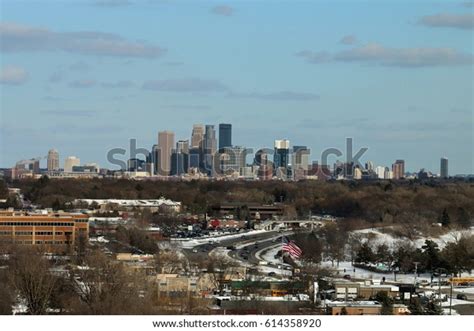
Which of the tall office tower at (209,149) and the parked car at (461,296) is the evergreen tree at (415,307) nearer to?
the parked car at (461,296)

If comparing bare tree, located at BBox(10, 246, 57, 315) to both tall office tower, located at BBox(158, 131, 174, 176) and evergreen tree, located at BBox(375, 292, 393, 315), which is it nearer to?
evergreen tree, located at BBox(375, 292, 393, 315)

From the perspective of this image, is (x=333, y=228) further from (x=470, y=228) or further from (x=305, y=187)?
(x=305, y=187)

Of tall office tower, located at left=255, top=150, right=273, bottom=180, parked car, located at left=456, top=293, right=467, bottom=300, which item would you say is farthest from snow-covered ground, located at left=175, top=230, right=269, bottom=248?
tall office tower, located at left=255, top=150, right=273, bottom=180

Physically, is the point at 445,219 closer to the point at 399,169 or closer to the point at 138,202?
the point at 138,202

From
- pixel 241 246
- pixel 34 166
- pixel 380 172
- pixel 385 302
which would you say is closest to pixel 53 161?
pixel 34 166

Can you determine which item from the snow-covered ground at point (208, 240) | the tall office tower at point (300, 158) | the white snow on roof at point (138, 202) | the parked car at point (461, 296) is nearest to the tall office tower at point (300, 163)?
the tall office tower at point (300, 158)
